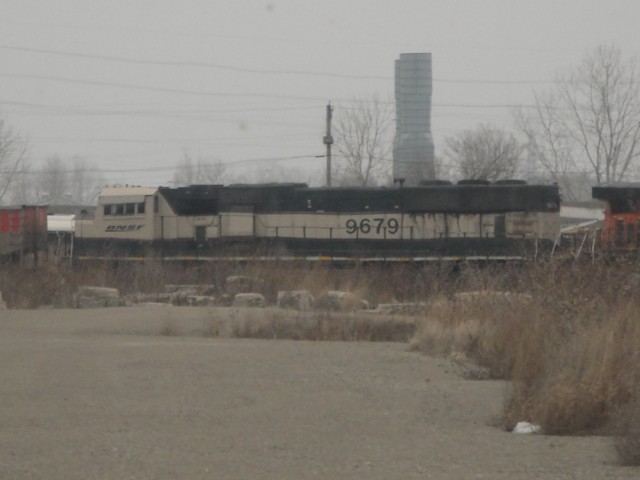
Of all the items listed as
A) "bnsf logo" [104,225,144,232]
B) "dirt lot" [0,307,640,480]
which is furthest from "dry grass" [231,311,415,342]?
"bnsf logo" [104,225,144,232]

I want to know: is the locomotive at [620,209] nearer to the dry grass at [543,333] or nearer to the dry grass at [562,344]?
the dry grass at [543,333]

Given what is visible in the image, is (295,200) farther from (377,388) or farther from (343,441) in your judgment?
(343,441)

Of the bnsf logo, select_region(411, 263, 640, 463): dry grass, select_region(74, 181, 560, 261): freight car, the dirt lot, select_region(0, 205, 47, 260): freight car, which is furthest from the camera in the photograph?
select_region(0, 205, 47, 260): freight car

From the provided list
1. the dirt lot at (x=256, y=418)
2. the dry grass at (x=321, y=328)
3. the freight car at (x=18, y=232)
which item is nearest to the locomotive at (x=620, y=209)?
the dry grass at (x=321, y=328)

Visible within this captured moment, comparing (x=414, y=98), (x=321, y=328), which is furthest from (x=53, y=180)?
(x=321, y=328)

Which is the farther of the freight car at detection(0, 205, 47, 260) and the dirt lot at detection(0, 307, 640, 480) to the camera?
the freight car at detection(0, 205, 47, 260)

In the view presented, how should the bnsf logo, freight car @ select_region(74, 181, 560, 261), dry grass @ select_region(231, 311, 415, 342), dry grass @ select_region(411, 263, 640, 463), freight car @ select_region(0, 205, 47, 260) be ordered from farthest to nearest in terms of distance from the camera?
freight car @ select_region(0, 205, 47, 260)
the bnsf logo
freight car @ select_region(74, 181, 560, 261)
dry grass @ select_region(231, 311, 415, 342)
dry grass @ select_region(411, 263, 640, 463)

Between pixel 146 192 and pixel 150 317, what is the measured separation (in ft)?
56.8

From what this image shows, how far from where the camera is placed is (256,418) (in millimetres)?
9383

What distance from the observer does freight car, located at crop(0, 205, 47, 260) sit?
123ft

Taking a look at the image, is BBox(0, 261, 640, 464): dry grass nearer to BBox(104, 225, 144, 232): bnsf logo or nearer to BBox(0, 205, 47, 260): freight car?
BBox(104, 225, 144, 232): bnsf logo

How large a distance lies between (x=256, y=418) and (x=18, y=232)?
99.5 feet

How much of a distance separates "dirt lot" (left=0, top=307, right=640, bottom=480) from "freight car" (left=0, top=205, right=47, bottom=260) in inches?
910

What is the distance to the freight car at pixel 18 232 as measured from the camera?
123ft
